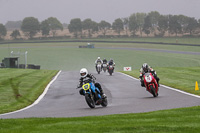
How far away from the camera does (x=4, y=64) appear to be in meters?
52.5

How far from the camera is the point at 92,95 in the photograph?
45.9ft

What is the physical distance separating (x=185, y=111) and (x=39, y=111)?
5255 mm

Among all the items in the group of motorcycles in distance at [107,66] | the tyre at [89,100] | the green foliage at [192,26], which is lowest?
the group of motorcycles in distance at [107,66]

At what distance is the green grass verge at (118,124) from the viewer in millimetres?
8227

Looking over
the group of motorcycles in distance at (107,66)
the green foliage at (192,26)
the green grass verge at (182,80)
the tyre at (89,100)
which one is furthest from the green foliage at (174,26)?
the tyre at (89,100)

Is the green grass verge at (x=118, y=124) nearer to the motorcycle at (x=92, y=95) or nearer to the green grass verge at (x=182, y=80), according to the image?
the motorcycle at (x=92, y=95)

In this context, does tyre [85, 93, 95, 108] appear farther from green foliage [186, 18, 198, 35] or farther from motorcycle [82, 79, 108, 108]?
green foliage [186, 18, 198, 35]

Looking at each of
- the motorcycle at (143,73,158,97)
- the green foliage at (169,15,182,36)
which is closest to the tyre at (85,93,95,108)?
the motorcycle at (143,73,158,97)

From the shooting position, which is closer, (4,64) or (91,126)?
(91,126)

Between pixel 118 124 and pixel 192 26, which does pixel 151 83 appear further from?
pixel 192 26

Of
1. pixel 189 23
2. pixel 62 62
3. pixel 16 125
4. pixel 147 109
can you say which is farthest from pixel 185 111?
pixel 189 23

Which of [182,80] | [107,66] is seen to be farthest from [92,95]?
[107,66]

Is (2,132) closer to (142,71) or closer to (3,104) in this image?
(3,104)

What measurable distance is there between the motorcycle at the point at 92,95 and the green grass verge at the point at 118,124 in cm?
302
